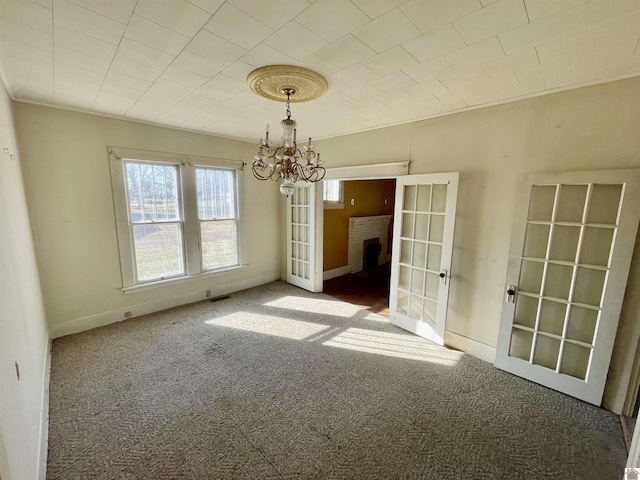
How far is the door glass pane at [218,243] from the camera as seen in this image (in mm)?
4395

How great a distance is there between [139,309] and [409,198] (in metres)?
4.06

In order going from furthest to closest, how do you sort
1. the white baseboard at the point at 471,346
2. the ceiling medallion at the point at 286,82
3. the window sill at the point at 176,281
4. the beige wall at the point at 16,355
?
1. the window sill at the point at 176,281
2. the white baseboard at the point at 471,346
3. the ceiling medallion at the point at 286,82
4. the beige wall at the point at 16,355

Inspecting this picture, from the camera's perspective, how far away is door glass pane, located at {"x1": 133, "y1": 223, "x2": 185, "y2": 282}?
3.76m

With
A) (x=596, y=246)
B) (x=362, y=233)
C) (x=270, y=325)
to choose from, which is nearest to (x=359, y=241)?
(x=362, y=233)

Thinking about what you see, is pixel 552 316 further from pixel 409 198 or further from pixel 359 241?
pixel 359 241

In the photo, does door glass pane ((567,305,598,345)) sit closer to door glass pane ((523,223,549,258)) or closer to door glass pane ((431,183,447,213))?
door glass pane ((523,223,549,258))

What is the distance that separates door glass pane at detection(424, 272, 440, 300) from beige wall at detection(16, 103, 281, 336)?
12.3 feet

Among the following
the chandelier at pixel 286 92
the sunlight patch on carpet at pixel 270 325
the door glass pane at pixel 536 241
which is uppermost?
the chandelier at pixel 286 92

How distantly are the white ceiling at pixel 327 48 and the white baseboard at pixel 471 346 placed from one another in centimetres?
255

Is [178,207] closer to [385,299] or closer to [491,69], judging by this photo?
[385,299]

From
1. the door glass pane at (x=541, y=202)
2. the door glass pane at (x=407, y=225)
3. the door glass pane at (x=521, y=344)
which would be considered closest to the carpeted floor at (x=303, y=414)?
the door glass pane at (x=521, y=344)

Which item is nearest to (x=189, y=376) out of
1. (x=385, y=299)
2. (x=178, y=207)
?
(x=178, y=207)

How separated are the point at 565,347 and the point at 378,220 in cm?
435

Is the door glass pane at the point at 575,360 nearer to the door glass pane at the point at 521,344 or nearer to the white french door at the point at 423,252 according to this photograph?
the door glass pane at the point at 521,344
